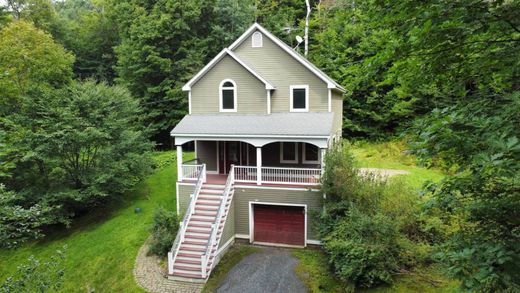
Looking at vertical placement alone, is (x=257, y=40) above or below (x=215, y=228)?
above

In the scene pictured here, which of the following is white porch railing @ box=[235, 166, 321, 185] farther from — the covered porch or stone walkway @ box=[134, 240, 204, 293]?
stone walkway @ box=[134, 240, 204, 293]

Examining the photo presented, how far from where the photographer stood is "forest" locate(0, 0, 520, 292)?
428 centimetres

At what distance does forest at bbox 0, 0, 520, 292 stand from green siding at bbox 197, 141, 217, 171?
3.92 m

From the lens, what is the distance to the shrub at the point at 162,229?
13569 millimetres

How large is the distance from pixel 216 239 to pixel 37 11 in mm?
33650

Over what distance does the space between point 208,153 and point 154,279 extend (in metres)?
7.07

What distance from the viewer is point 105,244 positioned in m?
15.3

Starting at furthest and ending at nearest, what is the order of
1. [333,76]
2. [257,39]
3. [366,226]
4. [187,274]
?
[333,76], [257,39], [187,274], [366,226]

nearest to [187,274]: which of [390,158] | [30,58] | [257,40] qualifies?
[257,40]

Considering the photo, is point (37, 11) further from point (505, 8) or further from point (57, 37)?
point (505, 8)

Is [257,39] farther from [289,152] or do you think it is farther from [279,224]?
[279,224]

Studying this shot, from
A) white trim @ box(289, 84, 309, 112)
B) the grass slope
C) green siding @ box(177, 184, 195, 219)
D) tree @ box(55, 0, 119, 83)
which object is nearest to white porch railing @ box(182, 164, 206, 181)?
green siding @ box(177, 184, 195, 219)

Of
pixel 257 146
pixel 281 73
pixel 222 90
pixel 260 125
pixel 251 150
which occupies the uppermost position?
pixel 281 73

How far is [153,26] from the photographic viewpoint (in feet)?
91.2
